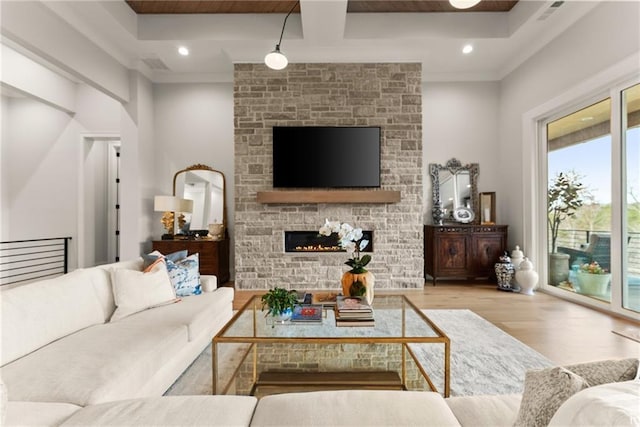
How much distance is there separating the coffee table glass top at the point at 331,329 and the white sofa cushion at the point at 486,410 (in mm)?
531

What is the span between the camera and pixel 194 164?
5.50 meters

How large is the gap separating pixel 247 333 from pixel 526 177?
4.54 metres

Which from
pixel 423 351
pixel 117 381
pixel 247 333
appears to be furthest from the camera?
pixel 423 351

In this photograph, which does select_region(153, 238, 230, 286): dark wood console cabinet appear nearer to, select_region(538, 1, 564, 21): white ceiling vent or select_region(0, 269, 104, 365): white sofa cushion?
select_region(0, 269, 104, 365): white sofa cushion

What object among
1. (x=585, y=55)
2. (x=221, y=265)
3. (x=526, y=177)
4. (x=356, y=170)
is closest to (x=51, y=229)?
(x=221, y=265)

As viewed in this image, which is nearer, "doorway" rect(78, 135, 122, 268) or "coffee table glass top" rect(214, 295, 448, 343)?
"coffee table glass top" rect(214, 295, 448, 343)

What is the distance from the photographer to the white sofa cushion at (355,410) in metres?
0.97

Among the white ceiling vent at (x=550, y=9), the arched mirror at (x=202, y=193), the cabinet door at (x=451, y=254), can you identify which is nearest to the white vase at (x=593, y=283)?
the cabinet door at (x=451, y=254)

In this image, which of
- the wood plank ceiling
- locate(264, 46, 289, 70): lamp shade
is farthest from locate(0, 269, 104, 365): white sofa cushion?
the wood plank ceiling

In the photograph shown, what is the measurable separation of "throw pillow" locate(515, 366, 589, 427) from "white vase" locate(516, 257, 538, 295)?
4230 millimetres

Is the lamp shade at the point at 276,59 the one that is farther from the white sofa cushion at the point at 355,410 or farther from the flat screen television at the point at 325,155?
the white sofa cushion at the point at 355,410

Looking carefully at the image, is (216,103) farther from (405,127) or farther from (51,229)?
(51,229)

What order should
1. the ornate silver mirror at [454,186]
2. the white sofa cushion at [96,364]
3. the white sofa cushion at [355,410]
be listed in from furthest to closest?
1. the ornate silver mirror at [454,186]
2. the white sofa cushion at [96,364]
3. the white sofa cushion at [355,410]

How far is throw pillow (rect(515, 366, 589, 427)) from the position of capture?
29.0 inches
